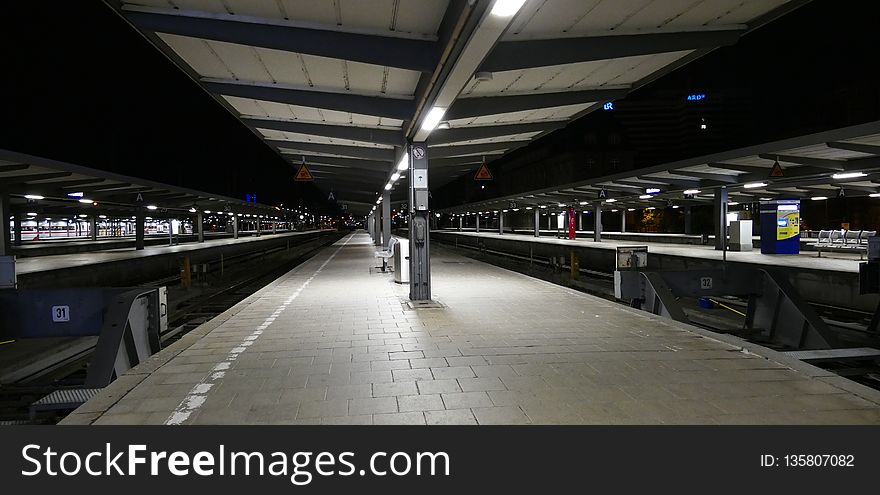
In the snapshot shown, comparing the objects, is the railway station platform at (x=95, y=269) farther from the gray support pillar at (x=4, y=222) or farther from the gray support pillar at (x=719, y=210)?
the gray support pillar at (x=719, y=210)

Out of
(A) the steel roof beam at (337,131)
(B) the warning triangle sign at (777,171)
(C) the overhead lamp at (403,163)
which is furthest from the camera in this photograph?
(B) the warning triangle sign at (777,171)

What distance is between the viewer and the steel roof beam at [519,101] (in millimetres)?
8656

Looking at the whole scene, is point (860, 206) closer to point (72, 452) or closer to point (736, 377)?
point (736, 377)

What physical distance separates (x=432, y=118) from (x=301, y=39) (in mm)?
2442

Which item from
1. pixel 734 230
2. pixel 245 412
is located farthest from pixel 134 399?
pixel 734 230

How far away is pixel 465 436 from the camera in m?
3.52

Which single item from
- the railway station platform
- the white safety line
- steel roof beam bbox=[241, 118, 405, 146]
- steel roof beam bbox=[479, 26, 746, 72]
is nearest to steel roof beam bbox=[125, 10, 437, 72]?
steel roof beam bbox=[479, 26, 746, 72]

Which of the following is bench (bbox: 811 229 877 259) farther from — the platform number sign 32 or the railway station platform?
the railway station platform

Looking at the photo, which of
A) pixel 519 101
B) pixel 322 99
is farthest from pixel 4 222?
pixel 519 101

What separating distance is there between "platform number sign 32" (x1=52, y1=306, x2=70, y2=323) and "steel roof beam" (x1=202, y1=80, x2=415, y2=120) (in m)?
4.03

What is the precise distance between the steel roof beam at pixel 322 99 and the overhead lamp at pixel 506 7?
472cm

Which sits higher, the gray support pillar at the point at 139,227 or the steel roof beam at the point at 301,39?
the steel roof beam at the point at 301,39

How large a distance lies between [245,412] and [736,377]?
15.0 feet

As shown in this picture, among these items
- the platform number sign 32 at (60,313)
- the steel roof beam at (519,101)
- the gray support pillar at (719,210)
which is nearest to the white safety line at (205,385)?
the platform number sign 32 at (60,313)
